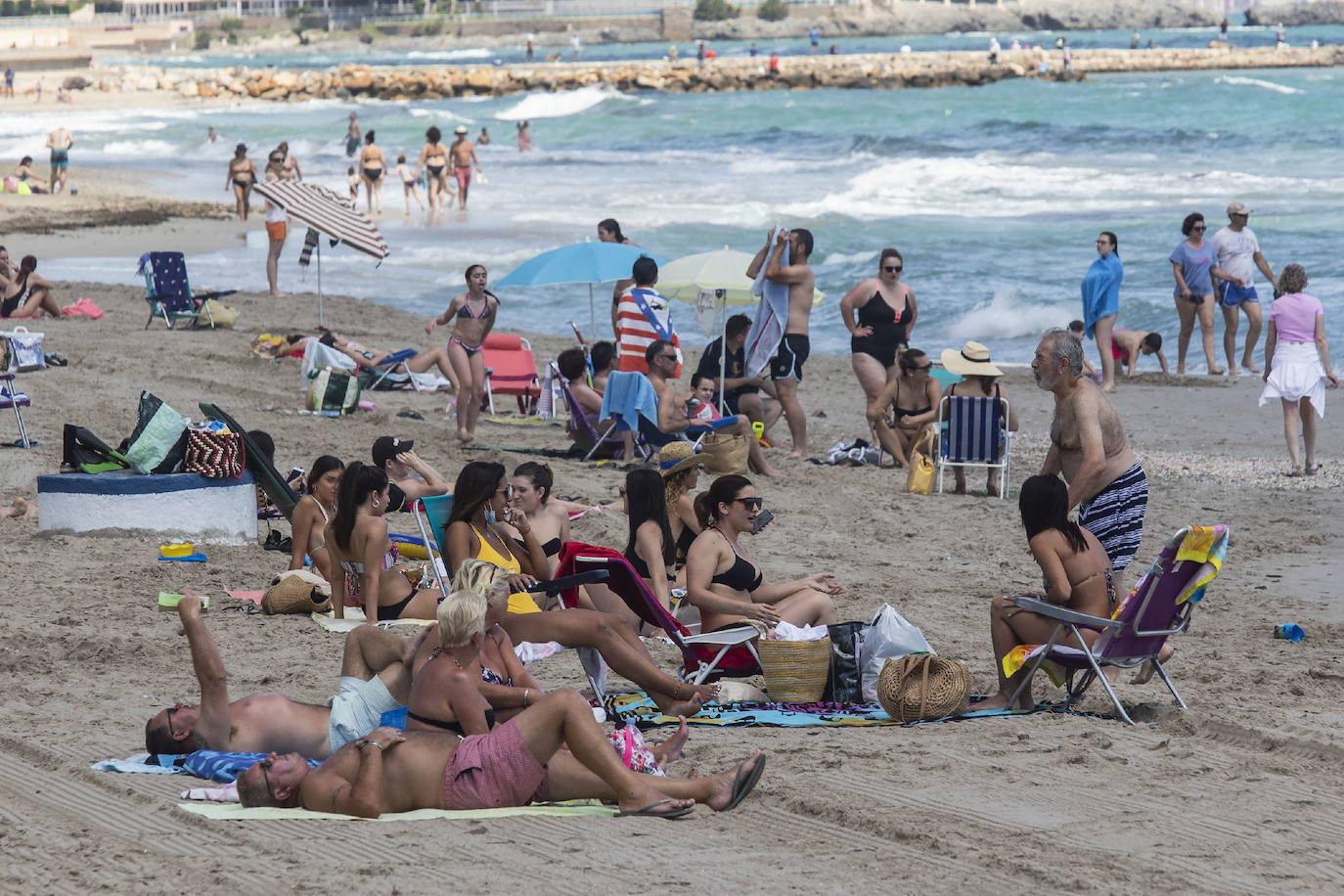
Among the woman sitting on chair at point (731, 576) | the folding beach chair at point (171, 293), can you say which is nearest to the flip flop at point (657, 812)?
the woman sitting on chair at point (731, 576)

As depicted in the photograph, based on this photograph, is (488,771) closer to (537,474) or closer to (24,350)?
(537,474)

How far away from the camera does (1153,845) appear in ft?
13.7

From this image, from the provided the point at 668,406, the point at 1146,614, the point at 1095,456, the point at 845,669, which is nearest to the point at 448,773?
the point at 845,669

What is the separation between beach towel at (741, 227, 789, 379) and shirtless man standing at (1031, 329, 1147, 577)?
175 inches

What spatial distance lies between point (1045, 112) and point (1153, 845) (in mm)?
43869

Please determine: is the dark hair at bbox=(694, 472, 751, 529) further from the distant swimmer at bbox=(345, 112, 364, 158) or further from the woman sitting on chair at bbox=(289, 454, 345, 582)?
the distant swimmer at bbox=(345, 112, 364, 158)

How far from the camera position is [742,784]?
4.47 m

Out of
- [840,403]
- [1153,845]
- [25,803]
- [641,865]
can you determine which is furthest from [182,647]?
[840,403]

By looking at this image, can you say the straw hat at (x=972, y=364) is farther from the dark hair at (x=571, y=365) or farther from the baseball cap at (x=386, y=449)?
the baseball cap at (x=386, y=449)

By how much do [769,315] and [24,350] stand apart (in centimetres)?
554

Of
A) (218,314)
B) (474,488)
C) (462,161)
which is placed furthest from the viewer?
(462,161)

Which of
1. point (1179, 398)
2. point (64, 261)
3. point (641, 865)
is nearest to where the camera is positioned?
point (641, 865)

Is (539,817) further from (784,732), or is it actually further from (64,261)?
(64,261)

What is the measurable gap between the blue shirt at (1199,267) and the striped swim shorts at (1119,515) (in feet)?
26.7
